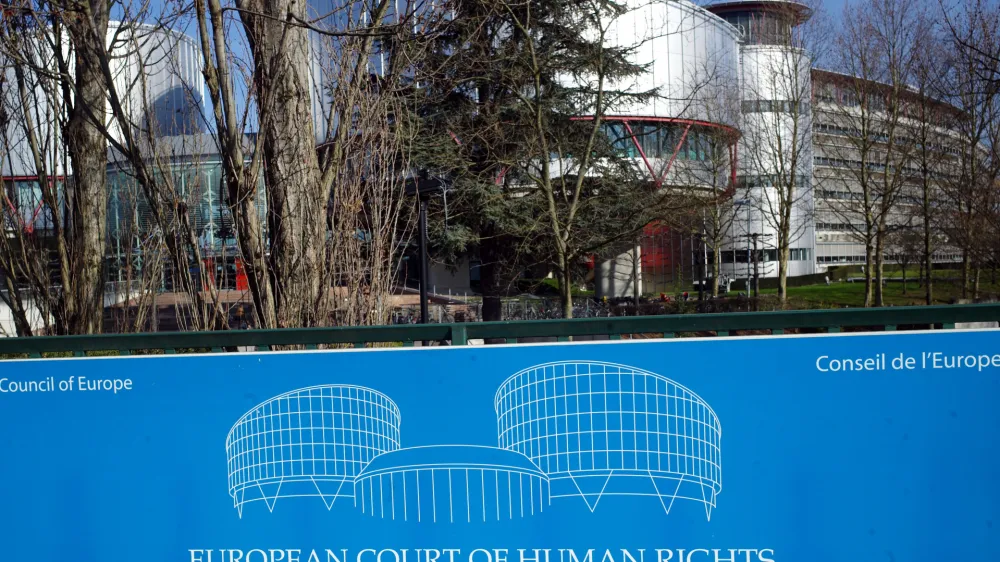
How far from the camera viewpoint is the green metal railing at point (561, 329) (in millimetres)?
3375

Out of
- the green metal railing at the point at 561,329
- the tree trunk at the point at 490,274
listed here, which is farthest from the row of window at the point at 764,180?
the green metal railing at the point at 561,329

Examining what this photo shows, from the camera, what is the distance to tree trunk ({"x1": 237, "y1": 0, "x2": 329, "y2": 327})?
695 centimetres

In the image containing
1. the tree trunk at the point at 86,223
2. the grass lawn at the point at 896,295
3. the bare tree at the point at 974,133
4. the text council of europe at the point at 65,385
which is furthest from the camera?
the grass lawn at the point at 896,295

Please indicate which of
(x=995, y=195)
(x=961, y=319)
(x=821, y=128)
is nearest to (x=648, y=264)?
(x=821, y=128)

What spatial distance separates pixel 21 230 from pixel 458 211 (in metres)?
13.0

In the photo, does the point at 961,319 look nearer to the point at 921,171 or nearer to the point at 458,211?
the point at 458,211

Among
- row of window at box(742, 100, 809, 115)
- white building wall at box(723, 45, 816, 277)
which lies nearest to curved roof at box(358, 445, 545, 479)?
white building wall at box(723, 45, 816, 277)

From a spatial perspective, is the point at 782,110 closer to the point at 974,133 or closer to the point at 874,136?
the point at 874,136

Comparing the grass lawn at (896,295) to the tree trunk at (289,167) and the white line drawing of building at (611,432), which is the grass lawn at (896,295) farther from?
the white line drawing of building at (611,432)

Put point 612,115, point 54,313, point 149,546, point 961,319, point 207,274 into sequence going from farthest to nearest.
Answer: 1. point 612,115
2. point 54,313
3. point 207,274
4. point 149,546
5. point 961,319

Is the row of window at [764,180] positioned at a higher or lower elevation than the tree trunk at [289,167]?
higher

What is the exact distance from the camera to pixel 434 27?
820 centimetres

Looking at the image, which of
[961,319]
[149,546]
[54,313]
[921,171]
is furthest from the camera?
[921,171]

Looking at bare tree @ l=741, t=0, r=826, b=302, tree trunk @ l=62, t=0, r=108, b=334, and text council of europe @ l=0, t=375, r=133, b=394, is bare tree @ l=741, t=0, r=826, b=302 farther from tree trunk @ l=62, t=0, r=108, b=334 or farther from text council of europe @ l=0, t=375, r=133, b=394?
text council of europe @ l=0, t=375, r=133, b=394
